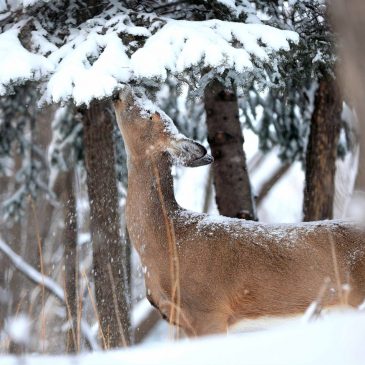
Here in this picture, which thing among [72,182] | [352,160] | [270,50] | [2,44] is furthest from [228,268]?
[352,160]

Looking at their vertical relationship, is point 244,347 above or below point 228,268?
above

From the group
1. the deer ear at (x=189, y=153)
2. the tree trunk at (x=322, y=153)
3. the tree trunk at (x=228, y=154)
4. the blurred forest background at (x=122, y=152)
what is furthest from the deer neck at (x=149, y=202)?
the tree trunk at (x=322, y=153)

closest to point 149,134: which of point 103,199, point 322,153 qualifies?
point 103,199

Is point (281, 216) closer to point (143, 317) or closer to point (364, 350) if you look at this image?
point (143, 317)

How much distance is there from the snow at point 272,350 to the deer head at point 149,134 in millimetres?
4006

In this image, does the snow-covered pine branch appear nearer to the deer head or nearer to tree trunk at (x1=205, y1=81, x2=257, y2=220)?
the deer head

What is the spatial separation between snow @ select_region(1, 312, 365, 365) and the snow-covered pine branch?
3.69 metres

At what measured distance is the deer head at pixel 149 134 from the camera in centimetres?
664

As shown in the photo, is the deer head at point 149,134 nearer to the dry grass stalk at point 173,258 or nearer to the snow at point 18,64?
the dry grass stalk at point 173,258

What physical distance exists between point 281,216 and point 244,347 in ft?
54.1

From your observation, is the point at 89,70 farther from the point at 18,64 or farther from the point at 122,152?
the point at 122,152

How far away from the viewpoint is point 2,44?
6.69 metres

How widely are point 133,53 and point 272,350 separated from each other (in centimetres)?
463

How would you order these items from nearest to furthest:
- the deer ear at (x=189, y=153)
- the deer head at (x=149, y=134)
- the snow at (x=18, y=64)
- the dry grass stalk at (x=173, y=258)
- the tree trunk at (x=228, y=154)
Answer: the dry grass stalk at (x=173, y=258), the snow at (x=18, y=64), the deer ear at (x=189, y=153), the deer head at (x=149, y=134), the tree trunk at (x=228, y=154)
